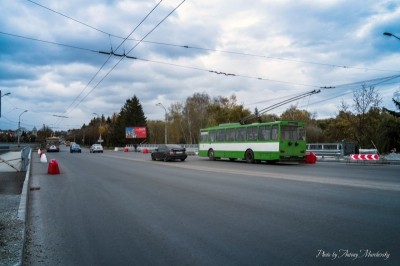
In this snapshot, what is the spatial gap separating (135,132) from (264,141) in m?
68.7

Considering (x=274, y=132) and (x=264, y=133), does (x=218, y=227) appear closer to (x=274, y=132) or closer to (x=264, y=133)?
(x=274, y=132)

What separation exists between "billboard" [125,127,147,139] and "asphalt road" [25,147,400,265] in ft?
265

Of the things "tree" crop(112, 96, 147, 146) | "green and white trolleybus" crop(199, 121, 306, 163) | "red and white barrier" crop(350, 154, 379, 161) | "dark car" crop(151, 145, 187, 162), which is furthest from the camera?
"tree" crop(112, 96, 147, 146)

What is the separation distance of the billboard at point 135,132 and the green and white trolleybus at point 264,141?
203 ft

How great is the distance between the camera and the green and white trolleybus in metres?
26.2

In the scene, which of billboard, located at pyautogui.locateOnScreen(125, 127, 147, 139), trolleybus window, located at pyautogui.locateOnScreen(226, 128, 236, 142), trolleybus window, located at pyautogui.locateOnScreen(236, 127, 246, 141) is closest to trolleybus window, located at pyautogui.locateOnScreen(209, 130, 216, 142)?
trolleybus window, located at pyautogui.locateOnScreen(226, 128, 236, 142)

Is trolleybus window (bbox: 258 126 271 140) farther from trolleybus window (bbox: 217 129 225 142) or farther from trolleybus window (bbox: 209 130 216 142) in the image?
trolleybus window (bbox: 209 130 216 142)

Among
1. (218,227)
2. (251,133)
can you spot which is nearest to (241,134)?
(251,133)

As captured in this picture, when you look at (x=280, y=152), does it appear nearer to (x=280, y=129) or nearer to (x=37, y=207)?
(x=280, y=129)

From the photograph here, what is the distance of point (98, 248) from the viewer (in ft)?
20.0

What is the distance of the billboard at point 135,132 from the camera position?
3629 inches

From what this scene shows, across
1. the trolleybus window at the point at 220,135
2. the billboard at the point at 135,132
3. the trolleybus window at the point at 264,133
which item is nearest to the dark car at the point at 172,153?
the trolleybus window at the point at 220,135

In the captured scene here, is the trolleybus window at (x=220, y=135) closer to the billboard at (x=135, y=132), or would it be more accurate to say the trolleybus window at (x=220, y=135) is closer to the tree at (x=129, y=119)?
the billboard at (x=135, y=132)

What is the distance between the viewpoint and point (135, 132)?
92812 mm
